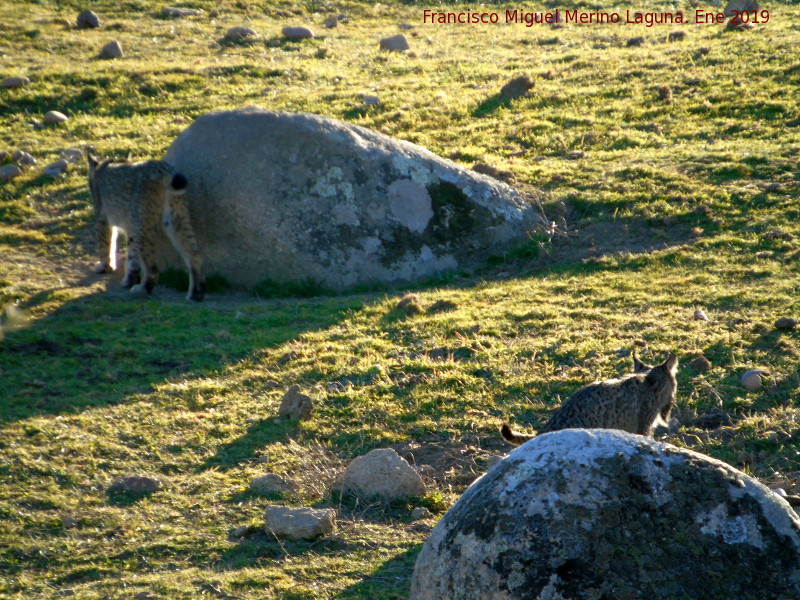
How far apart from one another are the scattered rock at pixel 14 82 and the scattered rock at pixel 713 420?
1351 cm

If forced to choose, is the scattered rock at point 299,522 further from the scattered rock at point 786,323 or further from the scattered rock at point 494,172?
the scattered rock at point 494,172

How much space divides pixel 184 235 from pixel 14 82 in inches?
301

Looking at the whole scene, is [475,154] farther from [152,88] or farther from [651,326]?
[152,88]

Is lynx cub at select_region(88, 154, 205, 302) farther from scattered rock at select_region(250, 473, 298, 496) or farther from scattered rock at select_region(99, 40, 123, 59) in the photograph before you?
scattered rock at select_region(99, 40, 123, 59)

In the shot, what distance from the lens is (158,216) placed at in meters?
11.1

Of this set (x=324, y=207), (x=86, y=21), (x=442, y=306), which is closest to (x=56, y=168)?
(x=324, y=207)

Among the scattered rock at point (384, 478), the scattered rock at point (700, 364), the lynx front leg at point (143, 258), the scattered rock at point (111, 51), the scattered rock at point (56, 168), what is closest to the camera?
the scattered rock at point (384, 478)

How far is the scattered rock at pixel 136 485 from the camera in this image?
21.4ft

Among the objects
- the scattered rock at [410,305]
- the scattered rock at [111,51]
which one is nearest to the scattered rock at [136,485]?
the scattered rock at [410,305]

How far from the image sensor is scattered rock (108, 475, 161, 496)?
6.53 meters

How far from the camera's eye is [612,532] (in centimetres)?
355

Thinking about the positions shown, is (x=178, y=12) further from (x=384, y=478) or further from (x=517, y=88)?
(x=384, y=478)

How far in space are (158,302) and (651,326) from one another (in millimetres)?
5203

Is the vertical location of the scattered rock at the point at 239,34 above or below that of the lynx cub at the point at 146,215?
above
